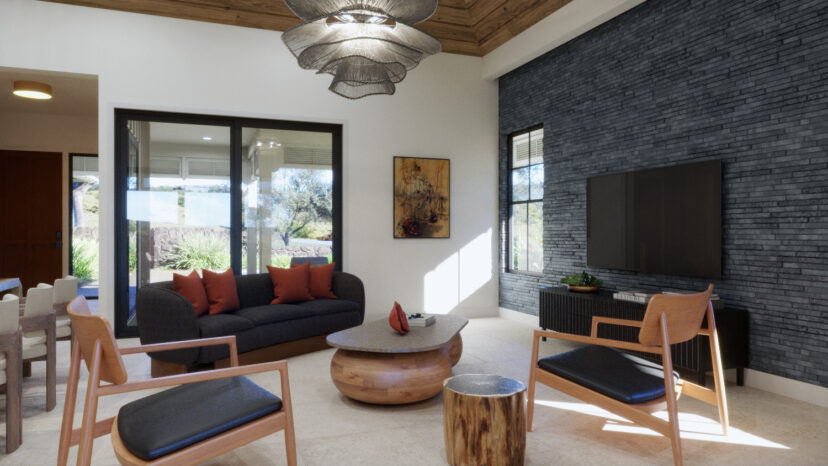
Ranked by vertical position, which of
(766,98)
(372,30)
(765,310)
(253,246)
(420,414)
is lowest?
(420,414)

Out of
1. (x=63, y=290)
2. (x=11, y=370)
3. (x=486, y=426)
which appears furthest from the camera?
(x=63, y=290)

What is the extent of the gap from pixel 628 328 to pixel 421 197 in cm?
306

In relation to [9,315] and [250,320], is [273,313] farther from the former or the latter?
[9,315]

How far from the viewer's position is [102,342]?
6.21 ft

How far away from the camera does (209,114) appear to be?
18.5ft

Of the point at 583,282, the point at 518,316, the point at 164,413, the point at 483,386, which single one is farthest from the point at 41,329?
the point at 518,316

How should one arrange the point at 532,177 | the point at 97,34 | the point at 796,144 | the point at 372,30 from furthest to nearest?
the point at 532,177 → the point at 97,34 → the point at 796,144 → the point at 372,30

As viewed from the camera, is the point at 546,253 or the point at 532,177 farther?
the point at 532,177

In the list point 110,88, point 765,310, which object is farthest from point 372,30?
point 110,88

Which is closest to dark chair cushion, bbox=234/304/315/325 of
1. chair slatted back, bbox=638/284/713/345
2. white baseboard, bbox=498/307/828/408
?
chair slatted back, bbox=638/284/713/345

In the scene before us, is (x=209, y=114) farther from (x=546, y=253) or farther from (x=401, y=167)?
(x=546, y=253)

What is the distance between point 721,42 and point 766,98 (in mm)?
603

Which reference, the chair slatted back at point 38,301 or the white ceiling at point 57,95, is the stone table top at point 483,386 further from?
the white ceiling at point 57,95

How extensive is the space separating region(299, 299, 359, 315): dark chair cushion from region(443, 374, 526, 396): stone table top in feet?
8.08
